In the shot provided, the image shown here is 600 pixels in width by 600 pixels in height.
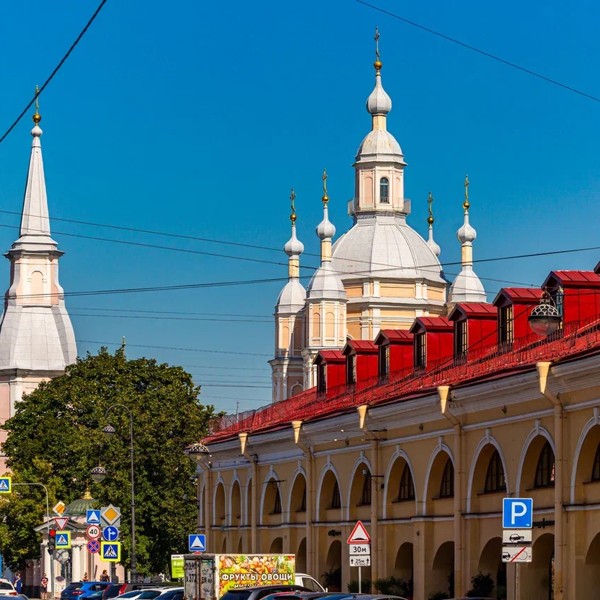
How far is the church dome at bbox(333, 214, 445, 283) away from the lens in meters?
123

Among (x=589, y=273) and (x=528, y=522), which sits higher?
(x=589, y=273)

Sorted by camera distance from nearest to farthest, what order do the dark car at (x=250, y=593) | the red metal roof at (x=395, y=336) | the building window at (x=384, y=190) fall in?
the dark car at (x=250, y=593) → the red metal roof at (x=395, y=336) → the building window at (x=384, y=190)

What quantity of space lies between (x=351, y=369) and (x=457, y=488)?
1347cm

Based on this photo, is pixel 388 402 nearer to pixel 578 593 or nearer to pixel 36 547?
pixel 578 593

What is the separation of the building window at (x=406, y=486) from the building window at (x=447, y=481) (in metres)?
1.89

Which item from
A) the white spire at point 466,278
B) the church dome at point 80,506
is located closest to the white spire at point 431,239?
the white spire at point 466,278

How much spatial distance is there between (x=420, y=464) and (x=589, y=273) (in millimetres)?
6495

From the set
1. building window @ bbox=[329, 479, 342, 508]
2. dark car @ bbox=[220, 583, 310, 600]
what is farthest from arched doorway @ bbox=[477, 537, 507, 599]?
building window @ bbox=[329, 479, 342, 508]

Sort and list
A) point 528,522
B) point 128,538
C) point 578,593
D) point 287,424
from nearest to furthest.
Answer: point 528,522, point 578,593, point 287,424, point 128,538

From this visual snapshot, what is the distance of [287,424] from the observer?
5297 centimetres

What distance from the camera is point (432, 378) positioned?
4397cm

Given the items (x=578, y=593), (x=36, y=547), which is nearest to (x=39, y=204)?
(x=36, y=547)

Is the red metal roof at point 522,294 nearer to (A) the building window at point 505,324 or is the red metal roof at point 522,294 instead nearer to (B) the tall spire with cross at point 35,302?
(A) the building window at point 505,324

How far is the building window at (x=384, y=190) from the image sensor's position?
411 ft
